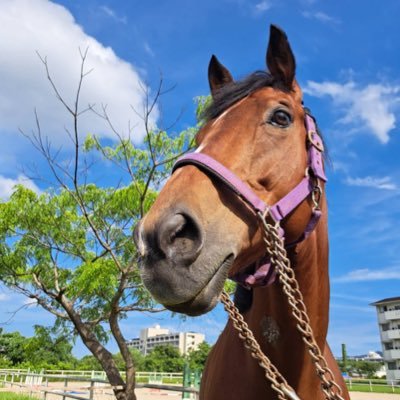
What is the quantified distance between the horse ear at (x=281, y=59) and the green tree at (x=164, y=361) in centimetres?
6858

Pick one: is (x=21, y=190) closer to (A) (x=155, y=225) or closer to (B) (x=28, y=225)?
(B) (x=28, y=225)

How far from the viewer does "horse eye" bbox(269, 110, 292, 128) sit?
207 cm

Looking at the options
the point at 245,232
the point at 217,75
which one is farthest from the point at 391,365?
the point at 245,232

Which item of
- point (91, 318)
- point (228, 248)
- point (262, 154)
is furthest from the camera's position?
point (91, 318)

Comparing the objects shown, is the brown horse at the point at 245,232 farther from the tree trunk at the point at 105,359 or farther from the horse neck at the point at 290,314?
the tree trunk at the point at 105,359

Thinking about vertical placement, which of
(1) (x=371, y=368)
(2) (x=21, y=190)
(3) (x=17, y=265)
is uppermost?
(2) (x=21, y=190)

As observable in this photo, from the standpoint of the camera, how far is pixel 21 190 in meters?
10.8

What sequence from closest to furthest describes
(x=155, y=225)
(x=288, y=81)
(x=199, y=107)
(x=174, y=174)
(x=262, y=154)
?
(x=155, y=225)
(x=174, y=174)
(x=262, y=154)
(x=288, y=81)
(x=199, y=107)

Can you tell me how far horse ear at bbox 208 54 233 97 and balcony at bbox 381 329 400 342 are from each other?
66236mm

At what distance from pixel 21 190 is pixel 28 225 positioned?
3.94 feet

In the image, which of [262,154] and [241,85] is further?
[241,85]

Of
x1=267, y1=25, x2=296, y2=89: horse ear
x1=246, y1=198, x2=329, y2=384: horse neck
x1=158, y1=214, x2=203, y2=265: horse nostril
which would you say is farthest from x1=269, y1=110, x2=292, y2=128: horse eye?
x1=158, y1=214, x2=203, y2=265: horse nostril

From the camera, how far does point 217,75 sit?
9.47ft

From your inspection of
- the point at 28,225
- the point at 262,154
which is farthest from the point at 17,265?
the point at 262,154
